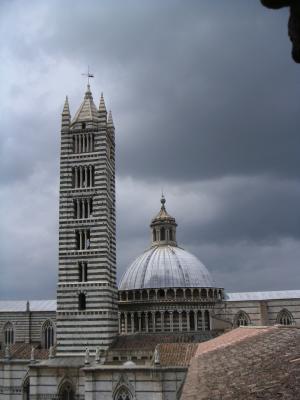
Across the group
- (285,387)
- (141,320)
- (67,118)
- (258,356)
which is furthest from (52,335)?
(285,387)

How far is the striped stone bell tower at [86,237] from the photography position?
4031 centimetres

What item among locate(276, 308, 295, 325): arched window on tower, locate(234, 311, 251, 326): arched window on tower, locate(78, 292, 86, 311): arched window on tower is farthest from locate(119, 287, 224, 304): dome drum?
locate(78, 292, 86, 311): arched window on tower

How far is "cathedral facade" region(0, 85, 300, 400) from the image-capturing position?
3462cm

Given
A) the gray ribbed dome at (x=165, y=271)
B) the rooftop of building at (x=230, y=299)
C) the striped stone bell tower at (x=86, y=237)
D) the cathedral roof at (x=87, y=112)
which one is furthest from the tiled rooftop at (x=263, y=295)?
the cathedral roof at (x=87, y=112)

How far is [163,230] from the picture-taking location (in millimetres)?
54906

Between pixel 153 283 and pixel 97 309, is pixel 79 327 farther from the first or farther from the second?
pixel 153 283

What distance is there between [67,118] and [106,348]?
1936 centimetres

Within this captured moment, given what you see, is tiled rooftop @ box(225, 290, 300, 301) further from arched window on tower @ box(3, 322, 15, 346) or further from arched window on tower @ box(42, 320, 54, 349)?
arched window on tower @ box(3, 322, 15, 346)

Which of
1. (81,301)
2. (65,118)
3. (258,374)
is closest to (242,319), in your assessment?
(81,301)

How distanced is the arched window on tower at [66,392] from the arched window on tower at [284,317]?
23141 mm

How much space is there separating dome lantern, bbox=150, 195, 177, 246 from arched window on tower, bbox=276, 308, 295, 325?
12.6 m

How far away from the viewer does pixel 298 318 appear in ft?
168

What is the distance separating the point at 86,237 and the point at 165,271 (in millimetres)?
10357

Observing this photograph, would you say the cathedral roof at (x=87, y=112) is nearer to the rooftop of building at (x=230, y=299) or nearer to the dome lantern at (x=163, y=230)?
the dome lantern at (x=163, y=230)
